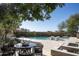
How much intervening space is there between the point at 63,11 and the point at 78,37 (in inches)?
9.6

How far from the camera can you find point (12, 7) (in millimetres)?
1244

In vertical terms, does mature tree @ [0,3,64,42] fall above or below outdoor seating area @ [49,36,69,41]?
above

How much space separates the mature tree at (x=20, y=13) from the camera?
1.23 metres

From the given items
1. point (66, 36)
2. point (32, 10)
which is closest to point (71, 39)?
point (66, 36)

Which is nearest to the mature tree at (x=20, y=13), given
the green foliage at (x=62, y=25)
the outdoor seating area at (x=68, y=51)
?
the green foliage at (x=62, y=25)

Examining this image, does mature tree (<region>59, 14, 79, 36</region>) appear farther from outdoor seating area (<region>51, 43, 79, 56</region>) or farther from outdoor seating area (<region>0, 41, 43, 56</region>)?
outdoor seating area (<region>0, 41, 43, 56</region>)

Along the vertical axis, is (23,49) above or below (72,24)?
below

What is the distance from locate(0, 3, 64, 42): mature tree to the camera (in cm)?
123

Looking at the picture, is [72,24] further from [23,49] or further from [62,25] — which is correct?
[23,49]

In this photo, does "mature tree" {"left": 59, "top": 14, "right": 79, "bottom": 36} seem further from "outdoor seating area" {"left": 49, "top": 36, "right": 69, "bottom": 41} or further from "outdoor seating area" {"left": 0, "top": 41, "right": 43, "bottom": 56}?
"outdoor seating area" {"left": 0, "top": 41, "right": 43, "bottom": 56}

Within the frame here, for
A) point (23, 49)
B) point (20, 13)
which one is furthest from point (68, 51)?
point (20, 13)

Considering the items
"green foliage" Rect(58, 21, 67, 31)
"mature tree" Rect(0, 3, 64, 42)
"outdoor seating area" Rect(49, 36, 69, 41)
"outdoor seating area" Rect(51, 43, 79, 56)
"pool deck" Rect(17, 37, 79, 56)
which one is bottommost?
"outdoor seating area" Rect(51, 43, 79, 56)

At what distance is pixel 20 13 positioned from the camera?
126 cm

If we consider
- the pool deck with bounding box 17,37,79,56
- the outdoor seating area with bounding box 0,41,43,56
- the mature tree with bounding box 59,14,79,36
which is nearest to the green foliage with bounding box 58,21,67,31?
the mature tree with bounding box 59,14,79,36
